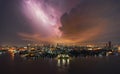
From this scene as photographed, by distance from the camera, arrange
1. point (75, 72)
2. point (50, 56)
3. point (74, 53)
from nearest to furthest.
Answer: point (75, 72)
point (50, 56)
point (74, 53)

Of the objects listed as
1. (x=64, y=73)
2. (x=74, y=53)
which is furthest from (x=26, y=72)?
(x=74, y=53)

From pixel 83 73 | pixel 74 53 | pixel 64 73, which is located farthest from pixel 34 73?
pixel 74 53

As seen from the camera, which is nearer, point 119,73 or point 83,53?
point 119,73

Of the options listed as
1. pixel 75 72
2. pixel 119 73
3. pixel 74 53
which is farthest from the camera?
pixel 74 53

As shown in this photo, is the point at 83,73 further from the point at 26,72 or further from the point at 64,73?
the point at 26,72

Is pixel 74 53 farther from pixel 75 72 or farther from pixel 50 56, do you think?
pixel 75 72

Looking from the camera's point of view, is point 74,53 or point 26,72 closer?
point 26,72

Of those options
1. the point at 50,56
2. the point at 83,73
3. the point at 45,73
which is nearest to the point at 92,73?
the point at 83,73

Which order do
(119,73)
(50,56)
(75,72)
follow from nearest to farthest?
(119,73), (75,72), (50,56)

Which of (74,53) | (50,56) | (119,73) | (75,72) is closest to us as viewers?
(119,73)
